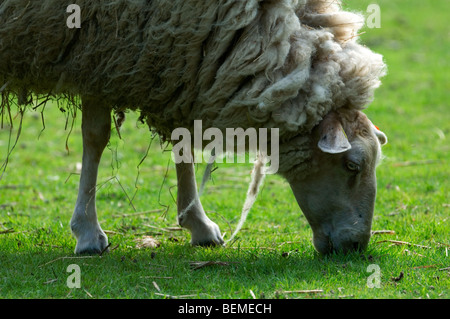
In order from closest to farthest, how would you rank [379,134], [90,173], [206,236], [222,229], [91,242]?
1. [379,134]
2. [91,242]
3. [90,173]
4. [206,236]
5. [222,229]

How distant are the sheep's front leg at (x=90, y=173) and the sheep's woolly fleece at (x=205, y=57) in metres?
0.36

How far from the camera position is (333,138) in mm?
4047

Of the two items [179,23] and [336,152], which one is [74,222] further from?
[336,152]

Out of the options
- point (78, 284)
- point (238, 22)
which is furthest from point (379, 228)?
point (78, 284)

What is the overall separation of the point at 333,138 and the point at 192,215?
146 centimetres

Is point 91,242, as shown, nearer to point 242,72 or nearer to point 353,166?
point 242,72

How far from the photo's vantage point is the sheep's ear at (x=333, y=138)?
400 centimetres

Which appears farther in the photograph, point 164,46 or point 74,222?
point 74,222

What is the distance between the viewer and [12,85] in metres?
4.61

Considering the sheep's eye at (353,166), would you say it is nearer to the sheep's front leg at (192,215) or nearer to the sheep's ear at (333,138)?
the sheep's ear at (333,138)

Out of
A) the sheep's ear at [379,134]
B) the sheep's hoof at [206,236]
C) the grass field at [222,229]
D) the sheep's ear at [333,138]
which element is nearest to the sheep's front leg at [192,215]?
the sheep's hoof at [206,236]

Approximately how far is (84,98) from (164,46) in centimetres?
81

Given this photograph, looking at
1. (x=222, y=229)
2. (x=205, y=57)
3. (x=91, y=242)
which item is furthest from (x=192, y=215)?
(x=205, y=57)
